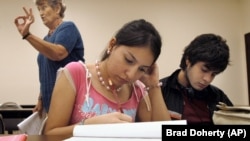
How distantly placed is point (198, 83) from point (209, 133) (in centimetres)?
99

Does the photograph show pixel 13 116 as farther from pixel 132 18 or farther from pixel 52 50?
pixel 132 18

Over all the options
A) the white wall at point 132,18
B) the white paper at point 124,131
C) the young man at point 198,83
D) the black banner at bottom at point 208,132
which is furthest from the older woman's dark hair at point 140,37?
the white wall at point 132,18

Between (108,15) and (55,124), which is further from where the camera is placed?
(108,15)

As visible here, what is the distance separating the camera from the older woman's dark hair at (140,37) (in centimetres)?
102

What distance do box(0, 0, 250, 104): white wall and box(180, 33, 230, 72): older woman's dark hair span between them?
2.71 metres

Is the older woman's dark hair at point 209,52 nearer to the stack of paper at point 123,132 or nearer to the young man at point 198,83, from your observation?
the young man at point 198,83

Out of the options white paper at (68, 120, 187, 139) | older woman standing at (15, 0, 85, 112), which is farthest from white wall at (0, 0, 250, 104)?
white paper at (68, 120, 187, 139)

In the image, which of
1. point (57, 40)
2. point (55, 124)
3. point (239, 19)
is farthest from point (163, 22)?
point (55, 124)

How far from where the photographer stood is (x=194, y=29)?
427cm

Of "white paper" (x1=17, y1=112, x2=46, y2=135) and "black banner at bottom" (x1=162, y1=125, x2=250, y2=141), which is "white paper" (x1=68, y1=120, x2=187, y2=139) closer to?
"black banner at bottom" (x1=162, y1=125, x2=250, y2=141)

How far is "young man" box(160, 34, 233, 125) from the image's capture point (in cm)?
132

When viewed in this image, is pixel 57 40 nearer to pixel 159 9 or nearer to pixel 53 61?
pixel 53 61

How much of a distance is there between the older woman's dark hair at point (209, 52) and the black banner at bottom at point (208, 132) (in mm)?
1013

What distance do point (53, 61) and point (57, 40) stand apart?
0.34ft
